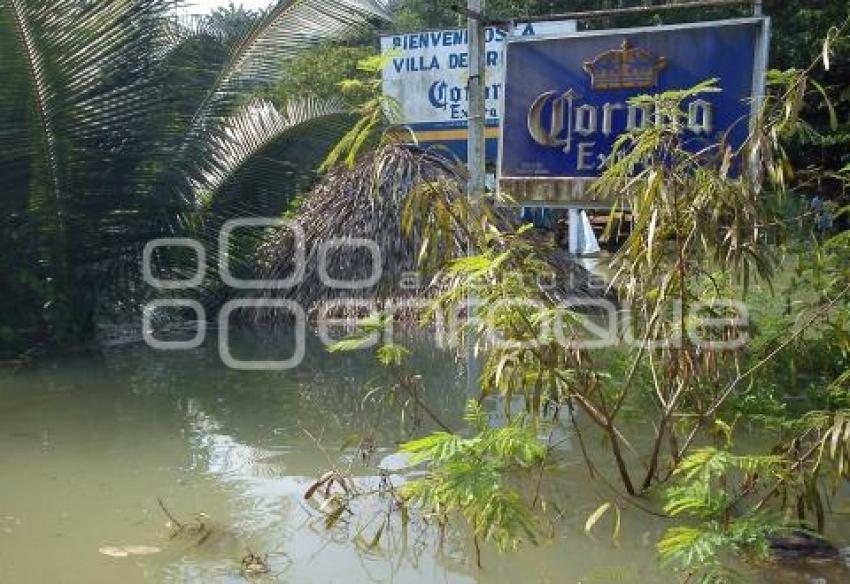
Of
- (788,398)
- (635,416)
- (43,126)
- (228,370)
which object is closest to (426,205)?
(635,416)

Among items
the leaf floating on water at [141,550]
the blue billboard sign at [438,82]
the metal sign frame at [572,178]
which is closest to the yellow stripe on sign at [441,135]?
the blue billboard sign at [438,82]

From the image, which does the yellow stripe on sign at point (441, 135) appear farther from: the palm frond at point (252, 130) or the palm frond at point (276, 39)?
the palm frond at point (276, 39)

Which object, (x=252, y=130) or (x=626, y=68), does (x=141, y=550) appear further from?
(x=252, y=130)

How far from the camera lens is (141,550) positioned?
14.1ft

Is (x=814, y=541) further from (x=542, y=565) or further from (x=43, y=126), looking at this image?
(x=43, y=126)

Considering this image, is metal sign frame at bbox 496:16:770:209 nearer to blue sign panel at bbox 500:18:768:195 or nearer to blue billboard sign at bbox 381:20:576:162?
blue sign panel at bbox 500:18:768:195

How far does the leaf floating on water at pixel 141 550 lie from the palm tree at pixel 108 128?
4855mm

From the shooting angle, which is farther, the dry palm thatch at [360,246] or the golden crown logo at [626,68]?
the dry palm thatch at [360,246]

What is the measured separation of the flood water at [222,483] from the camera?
4.11m

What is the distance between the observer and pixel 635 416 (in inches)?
226

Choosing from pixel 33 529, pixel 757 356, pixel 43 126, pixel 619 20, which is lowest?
pixel 33 529

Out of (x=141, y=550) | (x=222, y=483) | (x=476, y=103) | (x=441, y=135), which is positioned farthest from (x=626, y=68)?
(x=441, y=135)

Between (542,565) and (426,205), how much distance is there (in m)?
1.66

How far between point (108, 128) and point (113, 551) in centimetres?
522
